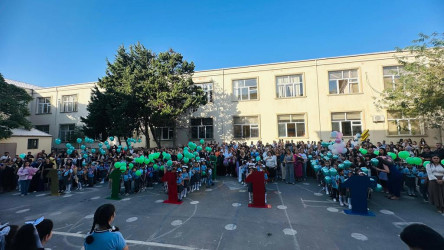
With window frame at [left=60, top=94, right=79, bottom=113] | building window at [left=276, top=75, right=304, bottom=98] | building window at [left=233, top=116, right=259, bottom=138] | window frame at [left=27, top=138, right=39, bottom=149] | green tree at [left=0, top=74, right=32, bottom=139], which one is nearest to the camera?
green tree at [left=0, top=74, right=32, bottom=139]

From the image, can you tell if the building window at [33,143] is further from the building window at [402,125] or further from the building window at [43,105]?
the building window at [402,125]

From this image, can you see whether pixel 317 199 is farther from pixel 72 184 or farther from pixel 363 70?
pixel 363 70

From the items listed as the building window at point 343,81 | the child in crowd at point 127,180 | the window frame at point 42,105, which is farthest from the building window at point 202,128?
the window frame at point 42,105

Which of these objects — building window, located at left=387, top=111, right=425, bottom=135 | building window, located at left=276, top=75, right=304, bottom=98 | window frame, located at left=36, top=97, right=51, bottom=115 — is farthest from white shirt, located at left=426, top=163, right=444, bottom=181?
window frame, located at left=36, top=97, right=51, bottom=115

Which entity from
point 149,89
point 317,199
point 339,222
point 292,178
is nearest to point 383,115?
point 292,178

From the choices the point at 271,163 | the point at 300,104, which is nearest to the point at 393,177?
the point at 271,163

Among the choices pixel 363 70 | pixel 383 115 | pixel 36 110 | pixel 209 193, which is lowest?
pixel 209 193

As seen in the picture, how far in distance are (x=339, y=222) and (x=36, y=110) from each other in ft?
111

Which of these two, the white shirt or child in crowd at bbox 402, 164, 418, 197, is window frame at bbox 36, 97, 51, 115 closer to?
child in crowd at bbox 402, 164, 418, 197

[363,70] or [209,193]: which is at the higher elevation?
[363,70]

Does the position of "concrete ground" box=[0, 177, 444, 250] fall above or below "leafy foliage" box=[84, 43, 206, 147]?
below

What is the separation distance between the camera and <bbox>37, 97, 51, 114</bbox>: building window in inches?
959

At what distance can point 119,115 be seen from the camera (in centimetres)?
1576

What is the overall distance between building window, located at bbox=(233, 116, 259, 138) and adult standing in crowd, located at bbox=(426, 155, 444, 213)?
12453 mm
